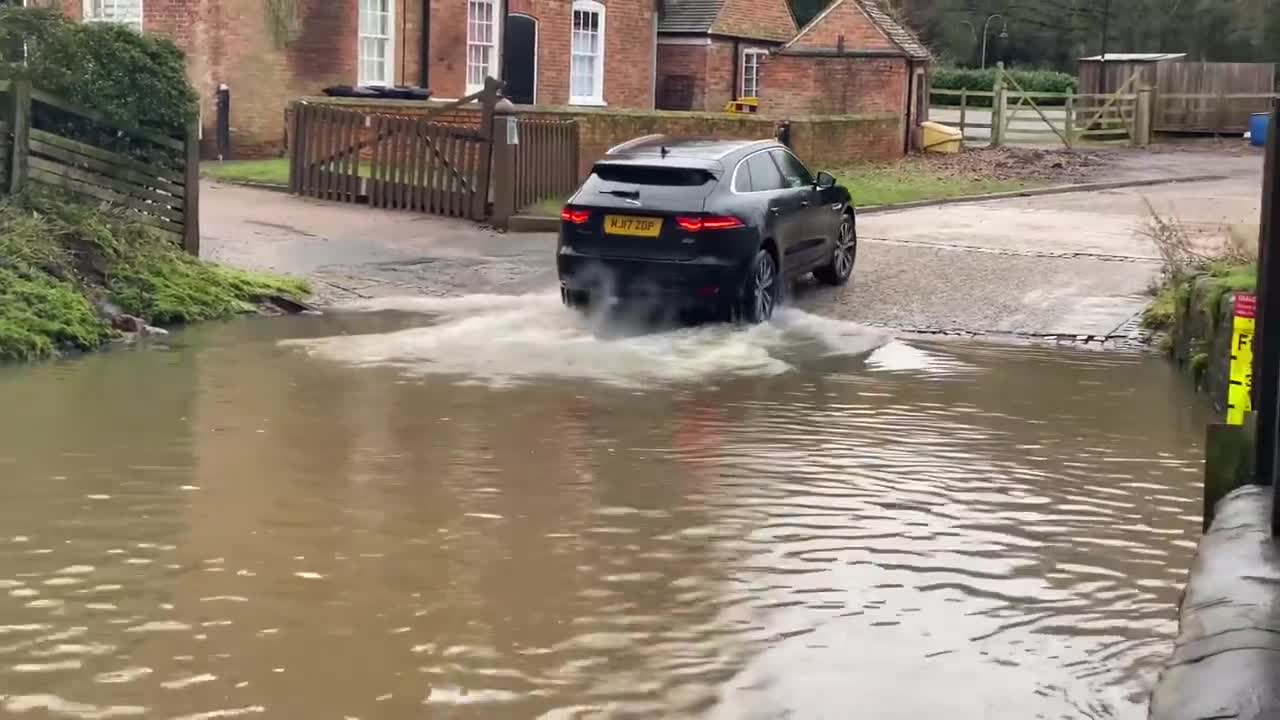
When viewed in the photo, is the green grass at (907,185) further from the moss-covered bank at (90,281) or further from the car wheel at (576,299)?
the moss-covered bank at (90,281)

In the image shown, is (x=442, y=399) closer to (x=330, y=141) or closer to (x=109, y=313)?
(x=109, y=313)

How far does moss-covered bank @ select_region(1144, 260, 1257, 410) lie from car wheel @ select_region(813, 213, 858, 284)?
138 inches

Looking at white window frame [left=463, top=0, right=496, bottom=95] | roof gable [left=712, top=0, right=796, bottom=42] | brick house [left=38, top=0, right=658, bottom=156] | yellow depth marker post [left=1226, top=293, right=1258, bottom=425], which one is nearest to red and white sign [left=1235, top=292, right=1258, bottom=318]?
yellow depth marker post [left=1226, top=293, right=1258, bottom=425]

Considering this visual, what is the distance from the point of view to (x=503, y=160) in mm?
20578

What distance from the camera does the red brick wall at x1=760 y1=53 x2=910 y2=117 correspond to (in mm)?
32406

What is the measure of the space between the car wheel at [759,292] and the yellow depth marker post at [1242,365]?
6601mm

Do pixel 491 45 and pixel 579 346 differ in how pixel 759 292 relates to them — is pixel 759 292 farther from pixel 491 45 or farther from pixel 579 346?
pixel 491 45

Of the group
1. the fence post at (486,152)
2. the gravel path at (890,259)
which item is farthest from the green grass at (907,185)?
the fence post at (486,152)

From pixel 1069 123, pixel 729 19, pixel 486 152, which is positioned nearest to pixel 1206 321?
pixel 486 152

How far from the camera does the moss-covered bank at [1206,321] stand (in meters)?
11.1

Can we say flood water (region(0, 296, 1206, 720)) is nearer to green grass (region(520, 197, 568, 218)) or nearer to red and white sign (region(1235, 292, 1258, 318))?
red and white sign (region(1235, 292, 1258, 318))

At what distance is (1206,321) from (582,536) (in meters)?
6.07

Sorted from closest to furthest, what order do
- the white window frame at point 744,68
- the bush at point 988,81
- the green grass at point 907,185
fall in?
the green grass at point 907,185
the white window frame at point 744,68
the bush at point 988,81

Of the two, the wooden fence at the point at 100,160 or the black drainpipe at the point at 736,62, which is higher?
the black drainpipe at the point at 736,62
